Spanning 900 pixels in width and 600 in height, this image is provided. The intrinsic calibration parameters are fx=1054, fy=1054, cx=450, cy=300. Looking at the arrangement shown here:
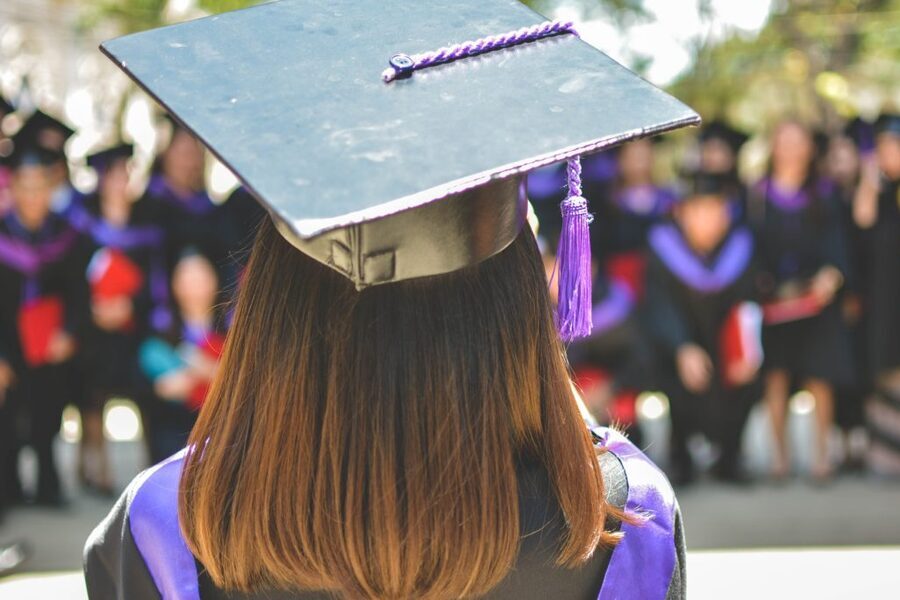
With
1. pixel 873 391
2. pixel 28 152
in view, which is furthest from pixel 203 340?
pixel 873 391

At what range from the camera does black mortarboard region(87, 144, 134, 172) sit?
448 centimetres

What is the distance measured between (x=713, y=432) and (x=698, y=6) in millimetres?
4085

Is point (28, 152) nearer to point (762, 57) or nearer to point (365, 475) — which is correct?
point (365, 475)

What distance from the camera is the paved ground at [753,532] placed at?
11.0 feet

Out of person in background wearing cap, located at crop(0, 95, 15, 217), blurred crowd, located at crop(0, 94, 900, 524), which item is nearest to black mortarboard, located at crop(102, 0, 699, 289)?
blurred crowd, located at crop(0, 94, 900, 524)

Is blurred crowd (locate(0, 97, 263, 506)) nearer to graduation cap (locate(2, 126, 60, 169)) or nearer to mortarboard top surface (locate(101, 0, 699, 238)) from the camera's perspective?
A: graduation cap (locate(2, 126, 60, 169))

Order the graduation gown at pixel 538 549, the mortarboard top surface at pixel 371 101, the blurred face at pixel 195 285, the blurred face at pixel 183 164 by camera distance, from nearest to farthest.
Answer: the mortarboard top surface at pixel 371 101, the graduation gown at pixel 538 549, the blurred face at pixel 195 285, the blurred face at pixel 183 164

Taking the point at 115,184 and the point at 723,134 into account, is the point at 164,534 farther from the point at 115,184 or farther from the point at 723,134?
the point at 723,134

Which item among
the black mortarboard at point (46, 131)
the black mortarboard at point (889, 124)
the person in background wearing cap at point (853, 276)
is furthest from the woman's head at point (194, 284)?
the black mortarboard at point (889, 124)

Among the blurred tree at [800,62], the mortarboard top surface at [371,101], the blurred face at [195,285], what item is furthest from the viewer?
the blurred tree at [800,62]

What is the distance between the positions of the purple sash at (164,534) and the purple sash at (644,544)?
448 mm

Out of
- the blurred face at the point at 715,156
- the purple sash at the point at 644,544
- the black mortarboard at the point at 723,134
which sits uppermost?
the purple sash at the point at 644,544

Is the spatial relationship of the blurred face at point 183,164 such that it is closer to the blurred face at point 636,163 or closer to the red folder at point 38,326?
the red folder at point 38,326

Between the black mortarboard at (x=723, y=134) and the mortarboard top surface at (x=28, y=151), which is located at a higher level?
the mortarboard top surface at (x=28, y=151)
